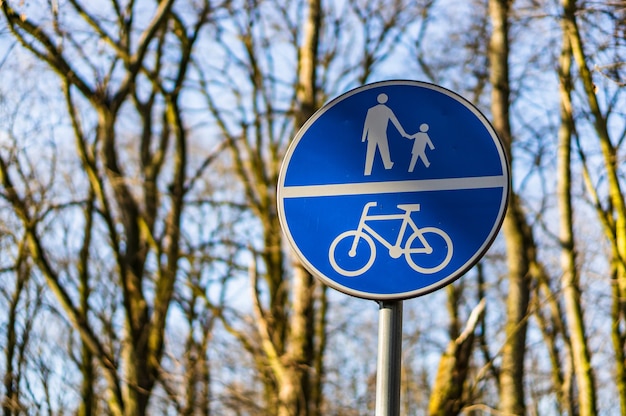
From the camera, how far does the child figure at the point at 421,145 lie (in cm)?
243

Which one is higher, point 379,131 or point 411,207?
point 379,131

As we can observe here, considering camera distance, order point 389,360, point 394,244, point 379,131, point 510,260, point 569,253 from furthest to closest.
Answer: point 569,253 < point 510,260 < point 379,131 < point 394,244 < point 389,360

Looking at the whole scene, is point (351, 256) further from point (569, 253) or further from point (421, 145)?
point (569, 253)

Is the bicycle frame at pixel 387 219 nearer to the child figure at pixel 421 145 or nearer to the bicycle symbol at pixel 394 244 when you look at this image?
the bicycle symbol at pixel 394 244

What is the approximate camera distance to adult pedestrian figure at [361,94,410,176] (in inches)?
97.8

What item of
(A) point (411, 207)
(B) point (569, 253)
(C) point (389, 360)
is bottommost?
(C) point (389, 360)

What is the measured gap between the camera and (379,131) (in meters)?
2.52

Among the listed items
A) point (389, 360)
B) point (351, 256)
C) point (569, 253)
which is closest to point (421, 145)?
point (351, 256)

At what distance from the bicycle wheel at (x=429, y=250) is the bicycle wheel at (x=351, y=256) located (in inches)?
4.0

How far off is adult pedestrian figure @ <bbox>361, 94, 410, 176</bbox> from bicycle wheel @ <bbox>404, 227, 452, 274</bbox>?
0.22 m

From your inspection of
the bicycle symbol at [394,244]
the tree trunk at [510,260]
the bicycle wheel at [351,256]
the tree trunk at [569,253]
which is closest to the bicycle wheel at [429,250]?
the bicycle symbol at [394,244]

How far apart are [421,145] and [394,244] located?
29 cm

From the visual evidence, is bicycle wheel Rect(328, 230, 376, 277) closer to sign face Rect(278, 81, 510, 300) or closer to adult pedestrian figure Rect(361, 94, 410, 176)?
sign face Rect(278, 81, 510, 300)

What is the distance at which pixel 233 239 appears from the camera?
12.2 meters
